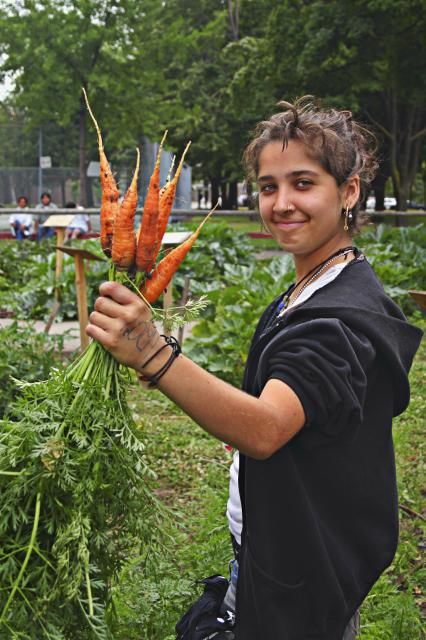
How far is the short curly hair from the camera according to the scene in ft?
6.38

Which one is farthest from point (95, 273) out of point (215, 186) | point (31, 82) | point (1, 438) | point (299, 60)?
point (215, 186)

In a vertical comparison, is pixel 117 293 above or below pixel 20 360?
above

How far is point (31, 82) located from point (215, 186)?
17458 millimetres

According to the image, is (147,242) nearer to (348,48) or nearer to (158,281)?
(158,281)

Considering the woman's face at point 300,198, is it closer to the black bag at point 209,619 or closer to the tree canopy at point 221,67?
the black bag at point 209,619

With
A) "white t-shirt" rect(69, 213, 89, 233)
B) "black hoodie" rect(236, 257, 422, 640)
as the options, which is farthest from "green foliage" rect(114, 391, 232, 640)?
"white t-shirt" rect(69, 213, 89, 233)

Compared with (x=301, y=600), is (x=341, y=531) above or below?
above

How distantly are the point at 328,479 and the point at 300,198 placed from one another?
2.11ft

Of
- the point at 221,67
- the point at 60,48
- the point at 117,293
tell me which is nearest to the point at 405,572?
the point at 117,293

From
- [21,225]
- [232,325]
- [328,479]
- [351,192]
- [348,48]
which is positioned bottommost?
[232,325]

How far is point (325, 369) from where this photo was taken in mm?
1670

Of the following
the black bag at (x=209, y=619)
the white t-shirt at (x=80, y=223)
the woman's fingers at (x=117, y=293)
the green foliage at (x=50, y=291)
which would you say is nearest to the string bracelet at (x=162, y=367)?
the woman's fingers at (x=117, y=293)

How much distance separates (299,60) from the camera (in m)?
21.3

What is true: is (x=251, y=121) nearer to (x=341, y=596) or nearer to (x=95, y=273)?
(x=95, y=273)
